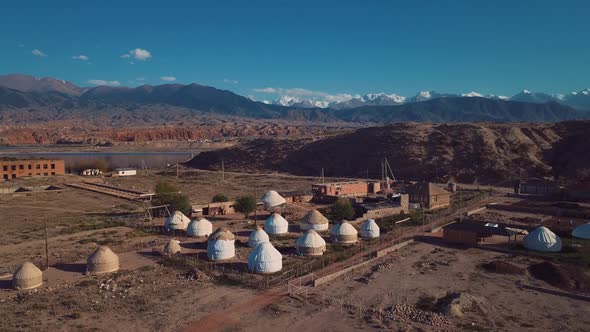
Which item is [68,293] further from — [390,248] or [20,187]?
[20,187]

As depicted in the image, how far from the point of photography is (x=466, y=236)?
117ft

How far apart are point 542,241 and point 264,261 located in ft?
67.0

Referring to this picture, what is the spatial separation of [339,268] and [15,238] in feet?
88.8

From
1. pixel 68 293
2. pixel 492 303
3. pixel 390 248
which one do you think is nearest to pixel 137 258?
pixel 68 293

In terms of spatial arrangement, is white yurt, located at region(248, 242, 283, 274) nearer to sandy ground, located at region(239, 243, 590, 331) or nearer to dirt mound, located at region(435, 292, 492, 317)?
sandy ground, located at region(239, 243, 590, 331)

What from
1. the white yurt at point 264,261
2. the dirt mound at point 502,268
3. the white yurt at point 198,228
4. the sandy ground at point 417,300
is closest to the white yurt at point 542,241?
the sandy ground at point 417,300

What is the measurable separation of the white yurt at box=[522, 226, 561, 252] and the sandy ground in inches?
104

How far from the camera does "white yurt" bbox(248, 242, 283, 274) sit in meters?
28.6

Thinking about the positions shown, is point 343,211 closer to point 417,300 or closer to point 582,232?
point 582,232

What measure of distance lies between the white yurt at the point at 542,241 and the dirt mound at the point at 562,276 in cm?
402

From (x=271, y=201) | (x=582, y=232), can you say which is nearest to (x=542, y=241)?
(x=582, y=232)

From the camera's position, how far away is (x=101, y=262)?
28109 millimetres

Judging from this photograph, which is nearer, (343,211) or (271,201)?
(343,211)

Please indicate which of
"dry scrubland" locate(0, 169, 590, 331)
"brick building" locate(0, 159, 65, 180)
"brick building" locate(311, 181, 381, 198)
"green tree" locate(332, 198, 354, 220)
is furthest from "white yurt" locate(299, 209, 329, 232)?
"brick building" locate(0, 159, 65, 180)
